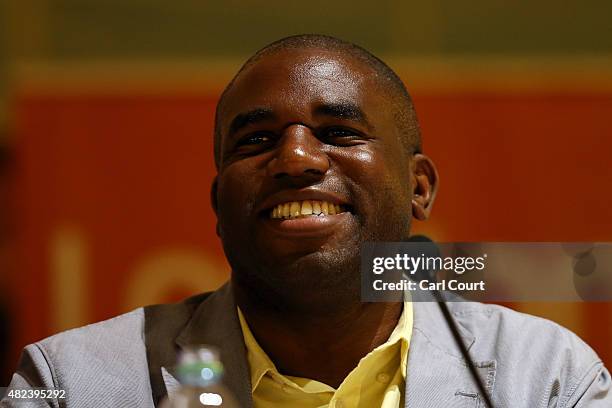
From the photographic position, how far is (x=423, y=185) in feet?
4.62

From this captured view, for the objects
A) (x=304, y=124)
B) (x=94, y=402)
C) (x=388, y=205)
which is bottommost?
(x=94, y=402)

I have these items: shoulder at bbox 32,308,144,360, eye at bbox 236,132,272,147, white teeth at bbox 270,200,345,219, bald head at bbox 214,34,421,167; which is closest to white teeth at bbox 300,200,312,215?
white teeth at bbox 270,200,345,219

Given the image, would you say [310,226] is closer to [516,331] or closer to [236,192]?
[236,192]

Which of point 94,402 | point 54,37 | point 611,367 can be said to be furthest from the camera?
point 54,37

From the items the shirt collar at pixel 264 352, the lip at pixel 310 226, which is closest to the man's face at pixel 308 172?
the lip at pixel 310 226

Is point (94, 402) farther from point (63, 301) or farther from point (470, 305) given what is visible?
point (470, 305)

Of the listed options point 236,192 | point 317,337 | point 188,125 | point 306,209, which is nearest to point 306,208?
point 306,209

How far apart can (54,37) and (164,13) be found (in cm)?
20

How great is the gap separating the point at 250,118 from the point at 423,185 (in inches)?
12.3

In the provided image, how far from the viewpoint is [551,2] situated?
1.41m

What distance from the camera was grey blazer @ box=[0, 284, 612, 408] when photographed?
4.09 feet

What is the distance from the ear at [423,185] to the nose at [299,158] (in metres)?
0.21

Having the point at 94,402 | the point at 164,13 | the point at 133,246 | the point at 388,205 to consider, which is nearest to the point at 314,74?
the point at 388,205

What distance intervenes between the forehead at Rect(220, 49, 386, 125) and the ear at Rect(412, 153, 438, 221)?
14 cm
